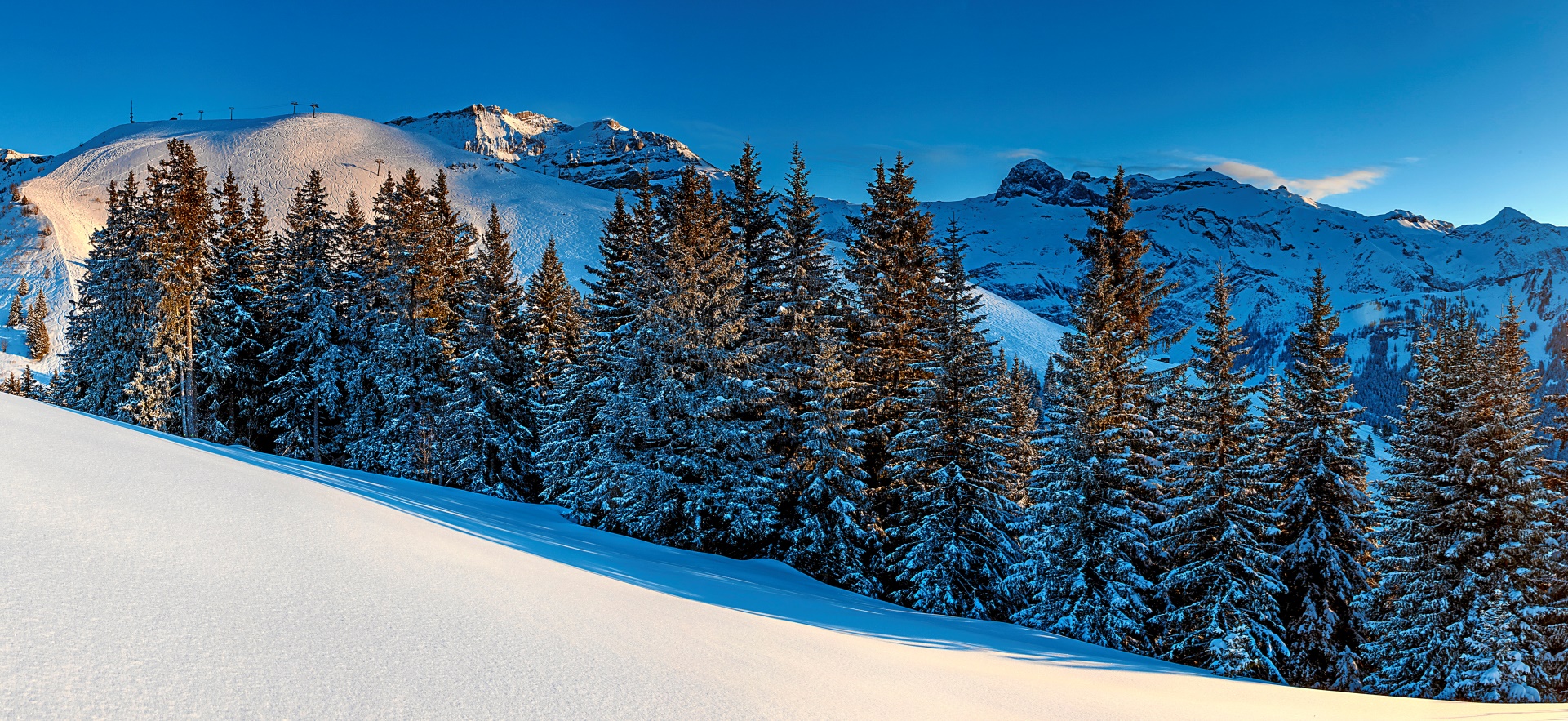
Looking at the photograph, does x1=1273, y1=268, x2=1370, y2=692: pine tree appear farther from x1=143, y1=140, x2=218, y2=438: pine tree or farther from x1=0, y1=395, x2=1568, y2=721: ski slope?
x1=143, y1=140, x2=218, y2=438: pine tree

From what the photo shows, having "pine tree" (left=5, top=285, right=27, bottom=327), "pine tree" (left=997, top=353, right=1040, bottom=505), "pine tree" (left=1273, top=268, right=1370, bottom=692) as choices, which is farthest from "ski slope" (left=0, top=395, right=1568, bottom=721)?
"pine tree" (left=5, top=285, right=27, bottom=327)

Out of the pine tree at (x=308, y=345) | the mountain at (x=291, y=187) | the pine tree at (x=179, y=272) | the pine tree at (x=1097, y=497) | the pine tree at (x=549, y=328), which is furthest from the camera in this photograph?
the mountain at (x=291, y=187)

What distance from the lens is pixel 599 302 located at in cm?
2688

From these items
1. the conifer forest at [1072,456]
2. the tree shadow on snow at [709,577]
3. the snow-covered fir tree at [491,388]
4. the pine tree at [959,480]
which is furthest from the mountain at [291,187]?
the tree shadow on snow at [709,577]

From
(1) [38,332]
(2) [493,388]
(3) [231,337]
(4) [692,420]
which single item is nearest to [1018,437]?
(4) [692,420]

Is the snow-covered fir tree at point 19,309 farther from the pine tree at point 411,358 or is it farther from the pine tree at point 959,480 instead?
the pine tree at point 959,480

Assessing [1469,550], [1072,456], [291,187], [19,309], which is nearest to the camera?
[1469,550]

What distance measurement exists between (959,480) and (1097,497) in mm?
3527

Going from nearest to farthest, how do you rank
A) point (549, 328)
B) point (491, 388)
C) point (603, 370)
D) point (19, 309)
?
point (603, 370), point (491, 388), point (549, 328), point (19, 309)

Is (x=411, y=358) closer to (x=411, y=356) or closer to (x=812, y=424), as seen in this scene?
(x=411, y=356)

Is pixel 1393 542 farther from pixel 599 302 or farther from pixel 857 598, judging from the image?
pixel 599 302

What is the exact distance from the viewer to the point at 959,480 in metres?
20.0

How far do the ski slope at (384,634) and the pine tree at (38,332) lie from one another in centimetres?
11538

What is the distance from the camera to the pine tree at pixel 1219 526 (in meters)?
17.8
